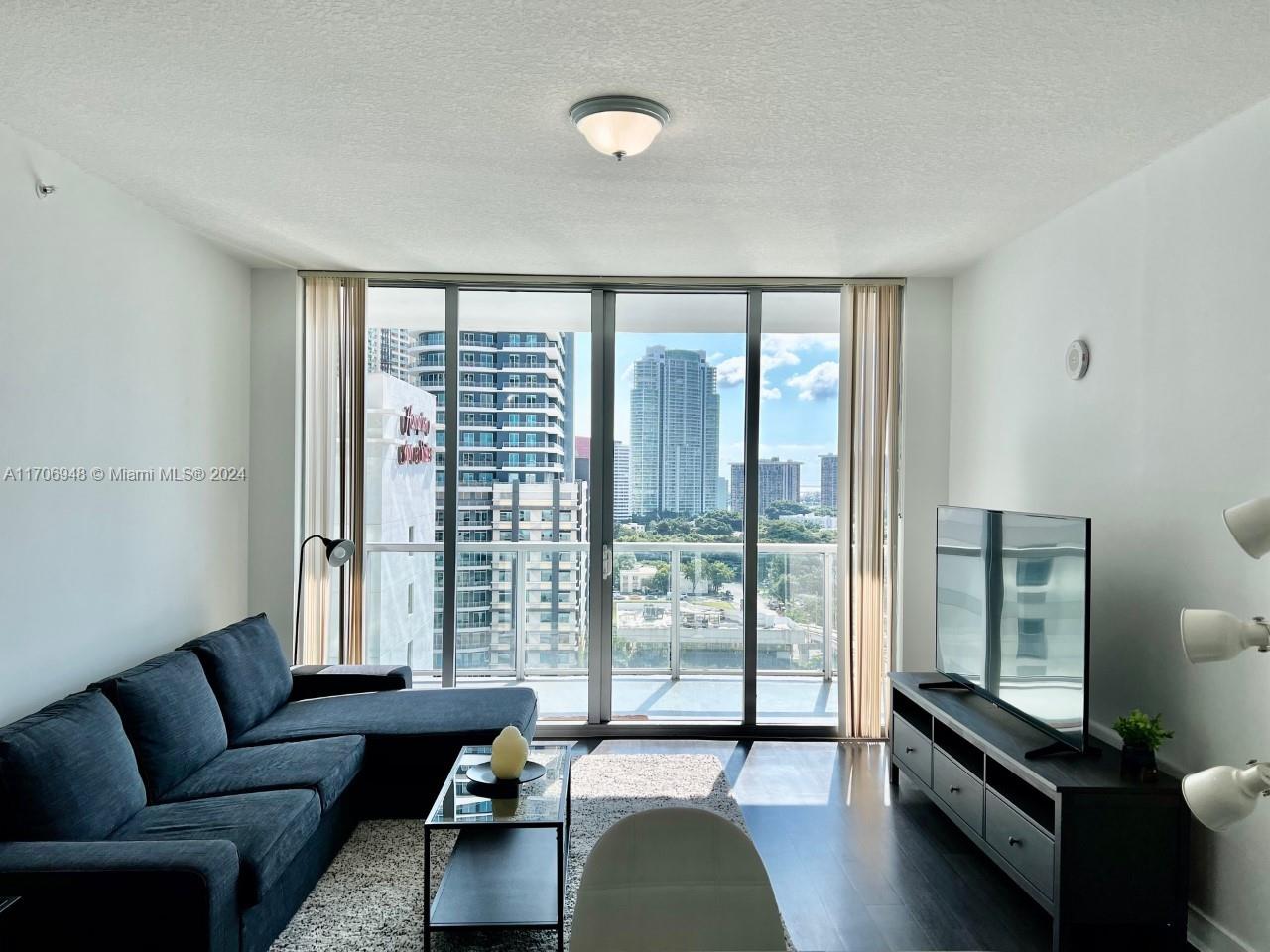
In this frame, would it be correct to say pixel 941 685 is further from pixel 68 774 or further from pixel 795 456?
pixel 68 774

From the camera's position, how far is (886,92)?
2.51 metres

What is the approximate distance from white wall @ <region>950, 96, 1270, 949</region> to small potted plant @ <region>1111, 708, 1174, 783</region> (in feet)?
0.57

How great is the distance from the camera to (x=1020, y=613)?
3352 mm

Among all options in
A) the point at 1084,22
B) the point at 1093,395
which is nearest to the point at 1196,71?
the point at 1084,22

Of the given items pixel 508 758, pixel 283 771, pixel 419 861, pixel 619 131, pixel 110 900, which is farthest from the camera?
pixel 419 861

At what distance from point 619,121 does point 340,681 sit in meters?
3.08

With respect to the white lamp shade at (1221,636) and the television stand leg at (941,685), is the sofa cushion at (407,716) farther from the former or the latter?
the white lamp shade at (1221,636)

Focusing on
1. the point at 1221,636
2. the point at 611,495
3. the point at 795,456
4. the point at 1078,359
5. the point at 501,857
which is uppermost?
the point at 1078,359

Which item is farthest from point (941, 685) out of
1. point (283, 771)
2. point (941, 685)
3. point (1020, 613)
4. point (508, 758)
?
point (283, 771)

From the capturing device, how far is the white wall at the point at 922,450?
16.1 feet

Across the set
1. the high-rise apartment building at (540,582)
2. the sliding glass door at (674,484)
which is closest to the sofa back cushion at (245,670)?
the high-rise apartment building at (540,582)

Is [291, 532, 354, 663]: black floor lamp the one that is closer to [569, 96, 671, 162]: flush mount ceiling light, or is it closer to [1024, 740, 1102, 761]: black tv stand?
[569, 96, 671, 162]: flush mount ceiling light

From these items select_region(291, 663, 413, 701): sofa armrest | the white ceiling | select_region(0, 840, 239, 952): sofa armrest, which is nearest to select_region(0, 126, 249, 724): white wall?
the white ceiling

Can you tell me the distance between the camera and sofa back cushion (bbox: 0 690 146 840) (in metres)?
2.43
